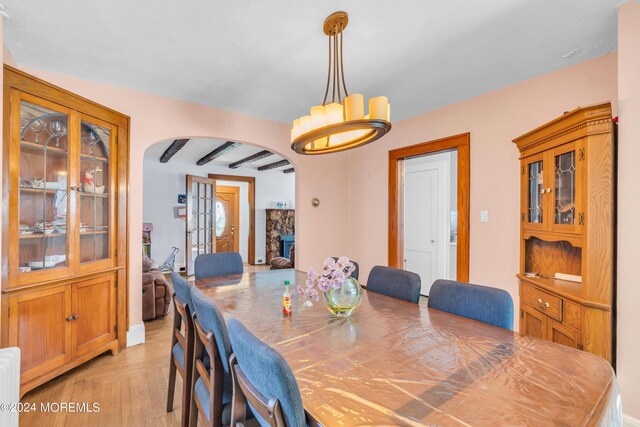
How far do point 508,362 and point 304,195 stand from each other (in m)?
3.35

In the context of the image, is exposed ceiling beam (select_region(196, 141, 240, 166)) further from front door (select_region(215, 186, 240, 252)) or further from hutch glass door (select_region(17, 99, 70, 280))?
hutch glass door (select_region(17, 99, 70, 280))

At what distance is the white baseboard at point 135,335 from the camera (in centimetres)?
286

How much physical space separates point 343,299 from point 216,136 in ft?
8.76

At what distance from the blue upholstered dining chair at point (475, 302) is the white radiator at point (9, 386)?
222 centimetres

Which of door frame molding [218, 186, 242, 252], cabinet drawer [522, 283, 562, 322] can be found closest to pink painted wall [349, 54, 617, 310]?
cabinet drawer [522, 283, 562, 322]

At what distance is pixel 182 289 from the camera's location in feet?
5.55

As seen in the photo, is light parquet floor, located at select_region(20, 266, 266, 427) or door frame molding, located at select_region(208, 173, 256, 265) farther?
door frame molding, located at select_region(208, 173, 256, 265)

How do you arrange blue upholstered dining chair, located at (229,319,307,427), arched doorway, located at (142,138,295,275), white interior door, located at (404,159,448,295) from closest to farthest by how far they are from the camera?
1. blue upholstered dining chair, located at (229,319,307,427)
2. white interior door, located at (404,159,448,295)
3. arched doorway, located at (142,138,295,275)

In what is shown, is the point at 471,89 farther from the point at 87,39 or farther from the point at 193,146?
the point at 193,146

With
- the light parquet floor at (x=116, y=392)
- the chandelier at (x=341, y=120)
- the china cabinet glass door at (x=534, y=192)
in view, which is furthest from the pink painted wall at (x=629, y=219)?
the light parquet floor at (x=116, y=392)

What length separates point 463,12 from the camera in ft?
5.79

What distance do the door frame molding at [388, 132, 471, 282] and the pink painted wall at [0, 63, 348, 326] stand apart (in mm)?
890

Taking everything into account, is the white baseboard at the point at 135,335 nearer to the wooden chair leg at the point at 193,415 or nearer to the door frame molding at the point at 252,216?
the wooden chair leg at the point at 193,415

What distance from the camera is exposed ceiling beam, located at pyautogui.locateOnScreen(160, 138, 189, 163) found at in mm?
4566
